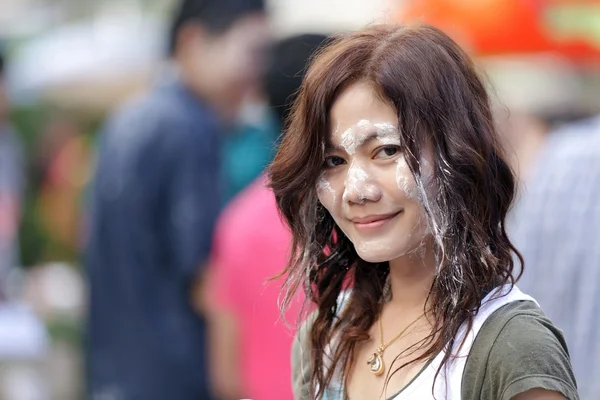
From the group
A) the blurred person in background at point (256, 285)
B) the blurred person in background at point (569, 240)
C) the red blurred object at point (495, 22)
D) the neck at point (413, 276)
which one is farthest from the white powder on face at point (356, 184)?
the red blurred object at point (495, 22)

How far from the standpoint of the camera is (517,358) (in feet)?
5.19

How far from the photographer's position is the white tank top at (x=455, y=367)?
1.66 meters

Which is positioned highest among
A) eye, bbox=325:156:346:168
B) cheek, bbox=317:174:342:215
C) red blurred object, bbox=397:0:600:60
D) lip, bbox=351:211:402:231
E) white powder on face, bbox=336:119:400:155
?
red blurred object, bbox=397:0:600:60

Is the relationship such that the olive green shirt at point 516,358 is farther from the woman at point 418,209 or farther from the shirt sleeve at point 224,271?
the shirt sleeve at point 224,271

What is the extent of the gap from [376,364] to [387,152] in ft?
1.20

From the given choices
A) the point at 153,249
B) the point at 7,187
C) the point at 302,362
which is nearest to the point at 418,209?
the point at 302,362

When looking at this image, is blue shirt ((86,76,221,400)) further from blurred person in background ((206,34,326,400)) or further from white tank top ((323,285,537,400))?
white tank top ((323,285,537,400))

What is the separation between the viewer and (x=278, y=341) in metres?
2.84

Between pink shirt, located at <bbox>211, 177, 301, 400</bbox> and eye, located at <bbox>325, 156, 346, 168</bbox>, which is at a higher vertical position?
eye, located at <bbox>325, 156, 346, 168</bbox>

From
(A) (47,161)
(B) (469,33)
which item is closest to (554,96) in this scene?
(B) (469,33)

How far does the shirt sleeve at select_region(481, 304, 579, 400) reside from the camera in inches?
61.4

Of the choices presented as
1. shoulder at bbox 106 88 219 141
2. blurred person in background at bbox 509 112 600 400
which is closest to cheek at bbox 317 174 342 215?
blurred person in background at bbox 509 112 600 400

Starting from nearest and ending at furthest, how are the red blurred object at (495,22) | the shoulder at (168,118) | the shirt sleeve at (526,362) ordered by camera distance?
the shirt sleeve at (526,362) → the shoulder at (168,118) → the red blurred object at (495,22)

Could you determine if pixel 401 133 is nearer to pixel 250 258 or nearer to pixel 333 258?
pixel 333 258
